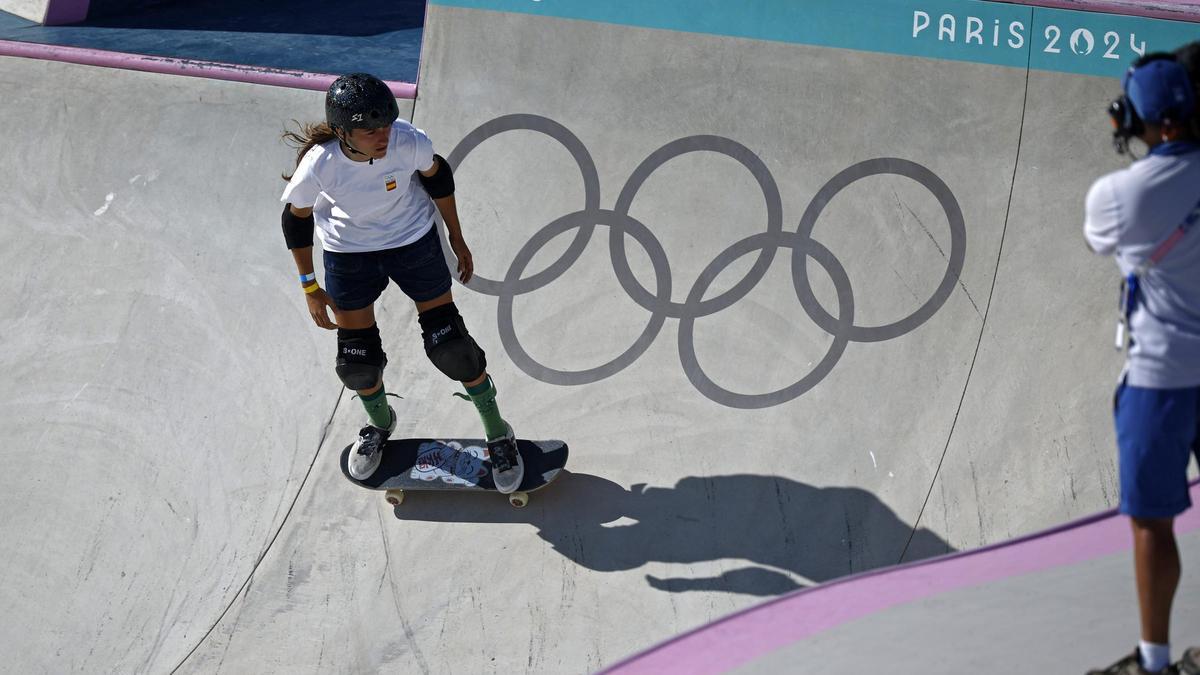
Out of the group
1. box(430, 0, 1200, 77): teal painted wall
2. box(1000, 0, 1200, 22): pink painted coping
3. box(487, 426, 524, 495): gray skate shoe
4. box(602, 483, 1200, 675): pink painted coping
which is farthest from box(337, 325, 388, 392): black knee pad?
box(1000, 0, 1200, 22): pink painted coping

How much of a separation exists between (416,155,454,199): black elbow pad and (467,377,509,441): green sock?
2.97 ft

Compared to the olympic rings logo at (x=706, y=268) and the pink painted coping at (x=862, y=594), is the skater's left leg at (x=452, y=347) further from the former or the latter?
the pink painted coping at (x=862, y=594)

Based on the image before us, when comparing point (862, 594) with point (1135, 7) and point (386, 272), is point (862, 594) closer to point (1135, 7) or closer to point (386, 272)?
Answer: point (386, 272)

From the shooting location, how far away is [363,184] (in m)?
4.28

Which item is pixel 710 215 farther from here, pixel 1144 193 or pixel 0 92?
pixel 0 92

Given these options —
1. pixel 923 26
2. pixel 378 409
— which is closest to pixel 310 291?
pixel 378 409

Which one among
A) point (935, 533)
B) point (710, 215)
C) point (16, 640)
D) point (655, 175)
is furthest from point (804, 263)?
point (16, 640)

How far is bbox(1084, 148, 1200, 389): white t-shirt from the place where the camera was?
2.61m

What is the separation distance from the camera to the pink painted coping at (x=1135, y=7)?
5.46 meters

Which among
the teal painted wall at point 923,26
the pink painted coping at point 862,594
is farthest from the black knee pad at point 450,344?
the teal painted wall at point 923,26

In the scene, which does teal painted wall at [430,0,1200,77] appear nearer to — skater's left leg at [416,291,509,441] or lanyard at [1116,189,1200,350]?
skater's left leg at [416,291,509,441]

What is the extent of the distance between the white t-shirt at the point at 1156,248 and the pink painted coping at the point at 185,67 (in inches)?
174

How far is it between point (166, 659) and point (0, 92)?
12.9 ft

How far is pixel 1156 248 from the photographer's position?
263 cm
